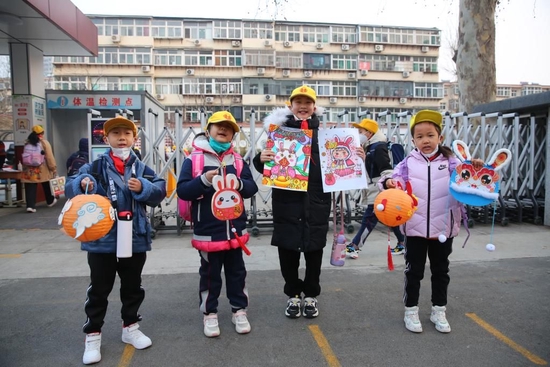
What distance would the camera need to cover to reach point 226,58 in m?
42.0

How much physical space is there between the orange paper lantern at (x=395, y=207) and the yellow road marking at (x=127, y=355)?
215 cm

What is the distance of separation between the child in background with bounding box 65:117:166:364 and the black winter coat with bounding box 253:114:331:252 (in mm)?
1030

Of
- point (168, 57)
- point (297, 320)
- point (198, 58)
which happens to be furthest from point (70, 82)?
point (297, 320)

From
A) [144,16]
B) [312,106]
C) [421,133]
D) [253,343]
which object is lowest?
[253,343]

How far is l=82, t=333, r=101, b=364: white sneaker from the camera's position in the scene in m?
2.76

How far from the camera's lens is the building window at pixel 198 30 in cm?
4181

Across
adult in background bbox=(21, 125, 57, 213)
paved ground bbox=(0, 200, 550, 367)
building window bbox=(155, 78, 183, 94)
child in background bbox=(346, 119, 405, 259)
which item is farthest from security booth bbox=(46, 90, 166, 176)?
building window bbox=(155, 78, 183, 94)

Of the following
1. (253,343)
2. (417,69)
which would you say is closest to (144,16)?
(417,69)

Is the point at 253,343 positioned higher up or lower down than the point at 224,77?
lower down

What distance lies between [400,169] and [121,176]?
89.8 inches

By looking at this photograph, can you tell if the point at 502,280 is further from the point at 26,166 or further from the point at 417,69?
the point at 417,69

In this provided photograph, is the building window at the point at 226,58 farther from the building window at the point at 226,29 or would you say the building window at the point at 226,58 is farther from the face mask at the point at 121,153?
the face mask at the point at 121,153

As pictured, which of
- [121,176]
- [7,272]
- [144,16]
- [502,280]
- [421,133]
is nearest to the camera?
[121,176]

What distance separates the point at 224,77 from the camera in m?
41.8
